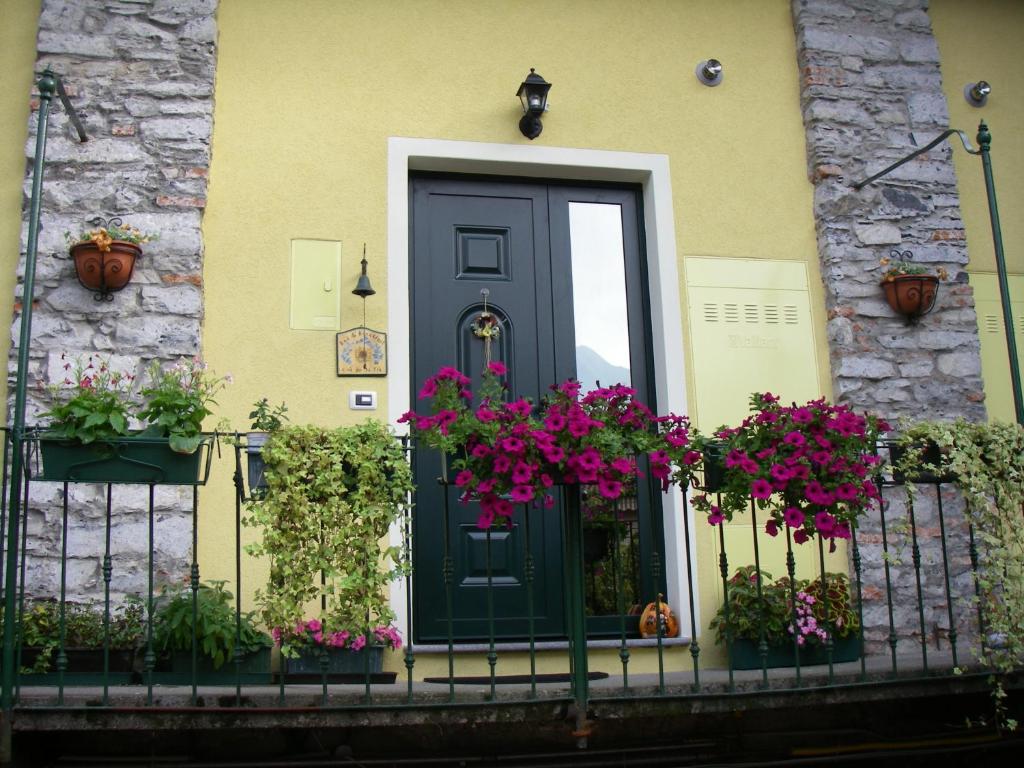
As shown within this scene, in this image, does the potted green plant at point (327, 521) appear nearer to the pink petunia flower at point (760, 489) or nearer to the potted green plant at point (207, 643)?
the potted green plant at point (207, 643)

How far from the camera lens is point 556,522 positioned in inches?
194

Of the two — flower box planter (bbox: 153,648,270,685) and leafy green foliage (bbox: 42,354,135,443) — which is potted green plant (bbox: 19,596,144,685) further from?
leafy green foliage (bbox: 42,354,135,443)

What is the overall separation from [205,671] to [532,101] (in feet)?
10.1

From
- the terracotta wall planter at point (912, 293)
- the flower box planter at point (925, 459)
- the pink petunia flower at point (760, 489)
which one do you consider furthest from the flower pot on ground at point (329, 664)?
the terracotta wall planter at point (912, 293)

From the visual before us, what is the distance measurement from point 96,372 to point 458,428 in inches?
78.5

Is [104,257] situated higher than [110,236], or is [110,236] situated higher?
[110,236]

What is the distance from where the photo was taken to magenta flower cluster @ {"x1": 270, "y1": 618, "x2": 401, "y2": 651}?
336cm

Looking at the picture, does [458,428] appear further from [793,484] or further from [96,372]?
[96,372]

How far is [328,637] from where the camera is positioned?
3.49m

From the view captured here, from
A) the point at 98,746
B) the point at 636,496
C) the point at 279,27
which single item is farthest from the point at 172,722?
the point at 279,27

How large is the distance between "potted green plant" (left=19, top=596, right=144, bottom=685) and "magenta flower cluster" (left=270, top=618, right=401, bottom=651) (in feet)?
1.83

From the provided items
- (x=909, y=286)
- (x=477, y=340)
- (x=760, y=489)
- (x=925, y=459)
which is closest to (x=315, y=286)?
(x=477, y=340)

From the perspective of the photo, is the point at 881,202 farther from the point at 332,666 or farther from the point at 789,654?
the point at 332,666

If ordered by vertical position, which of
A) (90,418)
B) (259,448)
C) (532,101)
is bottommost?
(259,448)
